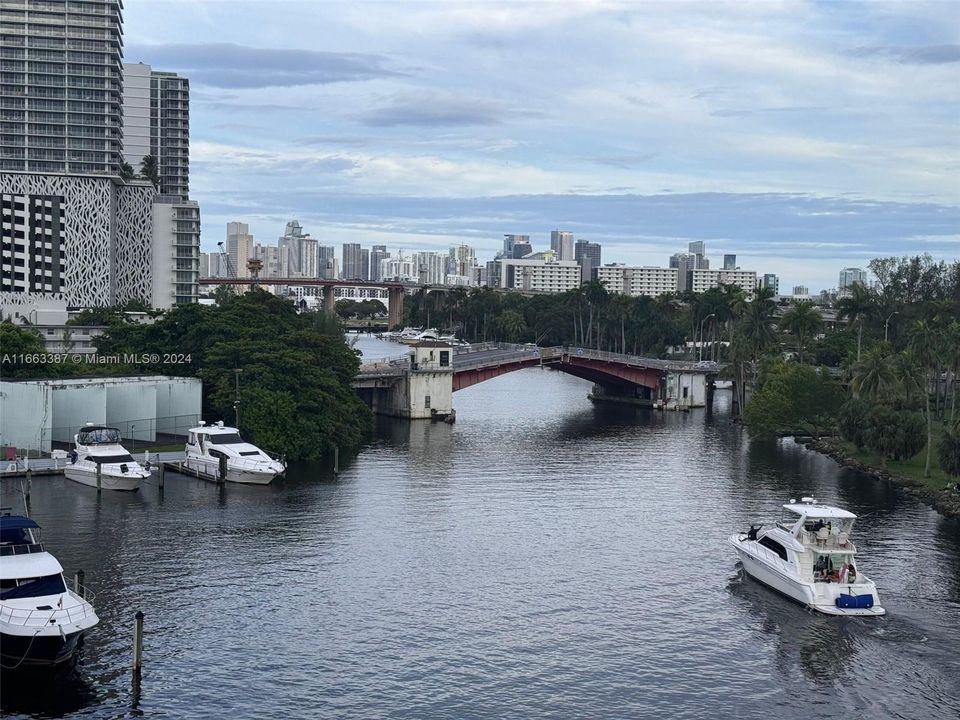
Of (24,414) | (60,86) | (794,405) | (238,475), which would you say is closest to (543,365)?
(794,405)

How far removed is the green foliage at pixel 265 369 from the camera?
297 feet

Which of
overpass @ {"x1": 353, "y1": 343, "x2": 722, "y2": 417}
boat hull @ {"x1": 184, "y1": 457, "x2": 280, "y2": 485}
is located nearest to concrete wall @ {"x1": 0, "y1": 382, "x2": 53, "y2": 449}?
boat hull @ {"x1": 184, "y1": 457, "x2": 280, "y2": 485}

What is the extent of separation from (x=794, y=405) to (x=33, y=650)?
84.4 metres

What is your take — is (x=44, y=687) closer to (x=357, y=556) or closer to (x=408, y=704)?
(x=408, y=704)

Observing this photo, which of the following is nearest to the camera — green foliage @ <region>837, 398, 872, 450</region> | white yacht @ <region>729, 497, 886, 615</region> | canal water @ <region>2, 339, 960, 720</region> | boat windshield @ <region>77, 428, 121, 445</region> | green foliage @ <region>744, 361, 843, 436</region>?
canal water @ <region>2, 339, 960, 720</region>

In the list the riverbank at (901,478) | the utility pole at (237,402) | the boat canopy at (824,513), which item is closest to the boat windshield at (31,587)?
the boat canopy at (824,513)

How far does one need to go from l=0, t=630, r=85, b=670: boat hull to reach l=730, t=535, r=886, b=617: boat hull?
105ft

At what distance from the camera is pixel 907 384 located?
102 m

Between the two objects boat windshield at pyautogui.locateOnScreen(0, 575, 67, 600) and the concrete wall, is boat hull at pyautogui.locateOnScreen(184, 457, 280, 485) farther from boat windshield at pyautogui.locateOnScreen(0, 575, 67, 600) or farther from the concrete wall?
boat windshield at pyautogui.locateOnScreen(0, 575, 67, 600)

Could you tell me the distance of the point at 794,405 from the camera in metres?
112

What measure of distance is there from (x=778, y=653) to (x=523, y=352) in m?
92.9

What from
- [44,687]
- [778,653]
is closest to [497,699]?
[778,653]

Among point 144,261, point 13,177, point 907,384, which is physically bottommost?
point 907,384

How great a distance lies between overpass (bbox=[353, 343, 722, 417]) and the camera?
4857 inches
